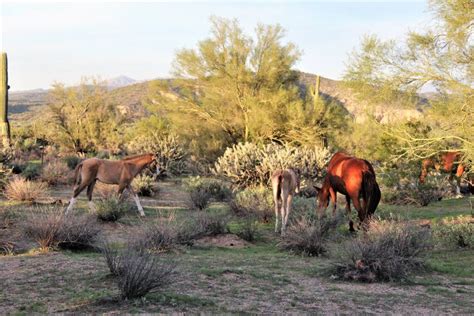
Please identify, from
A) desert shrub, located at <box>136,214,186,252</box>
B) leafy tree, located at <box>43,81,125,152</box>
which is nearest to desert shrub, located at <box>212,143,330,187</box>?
desert shrub, located at <box>136,214,186,252</box>

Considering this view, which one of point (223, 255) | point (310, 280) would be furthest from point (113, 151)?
point (310, 280)

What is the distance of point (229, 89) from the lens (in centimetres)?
2852

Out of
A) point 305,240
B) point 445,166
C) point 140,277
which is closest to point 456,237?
point 305,240

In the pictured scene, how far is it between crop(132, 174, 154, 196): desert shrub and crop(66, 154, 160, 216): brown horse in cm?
370

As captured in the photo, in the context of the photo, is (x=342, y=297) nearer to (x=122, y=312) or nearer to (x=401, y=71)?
(x=122, y=312)

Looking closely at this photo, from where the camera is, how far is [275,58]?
2866 cm

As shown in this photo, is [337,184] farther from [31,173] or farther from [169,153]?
[169,153]

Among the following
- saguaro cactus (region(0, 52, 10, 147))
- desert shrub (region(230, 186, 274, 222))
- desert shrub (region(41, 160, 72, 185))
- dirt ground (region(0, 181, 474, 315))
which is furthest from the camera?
saguaro cactus (region(0, 52, 10, 147))

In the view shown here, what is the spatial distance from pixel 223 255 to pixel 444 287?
12.7 feet

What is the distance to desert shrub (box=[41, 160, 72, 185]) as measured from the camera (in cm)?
1984

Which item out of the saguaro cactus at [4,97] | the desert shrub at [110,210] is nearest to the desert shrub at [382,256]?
the desert shrub at [110,210]

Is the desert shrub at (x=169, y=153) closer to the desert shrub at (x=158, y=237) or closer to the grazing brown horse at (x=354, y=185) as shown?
the grazing brown horse at (x=354, y=185)

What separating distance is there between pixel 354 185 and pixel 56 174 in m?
12.8

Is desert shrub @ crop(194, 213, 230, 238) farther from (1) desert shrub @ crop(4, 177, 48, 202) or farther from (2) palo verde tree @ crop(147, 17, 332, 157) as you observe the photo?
(2) palo verde tree @ crop(147, 17, 332, 157)
